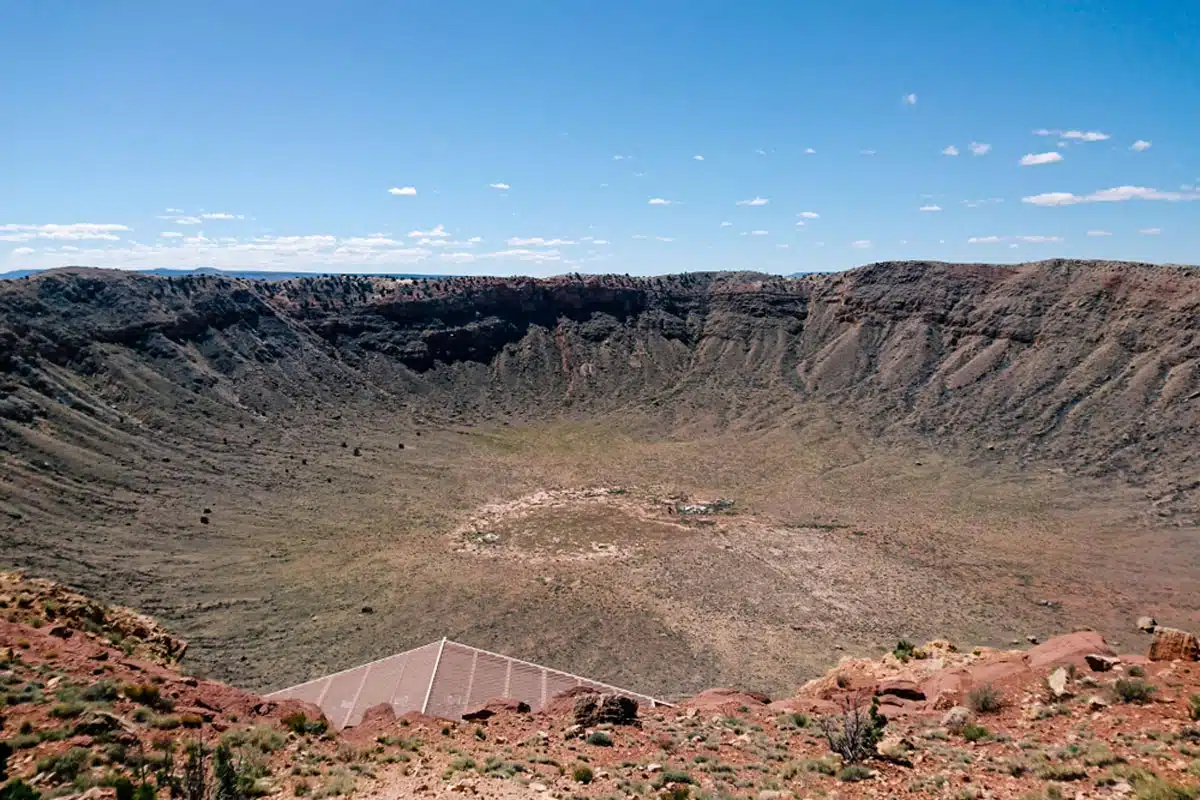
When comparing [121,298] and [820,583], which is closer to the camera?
[820,583]

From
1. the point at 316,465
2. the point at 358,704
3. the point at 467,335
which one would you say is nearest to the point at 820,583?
the point at 358,704

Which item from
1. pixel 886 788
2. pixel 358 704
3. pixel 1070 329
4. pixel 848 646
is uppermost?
pixel 1070 329

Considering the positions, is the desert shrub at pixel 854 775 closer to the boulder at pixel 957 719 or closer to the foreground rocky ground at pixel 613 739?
Result: the foreground rocky ground at pixel 613 739

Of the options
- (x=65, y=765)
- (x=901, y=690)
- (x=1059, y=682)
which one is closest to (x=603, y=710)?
(x=901, y=690)

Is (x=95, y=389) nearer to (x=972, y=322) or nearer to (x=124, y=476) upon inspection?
(x=124, y=476)

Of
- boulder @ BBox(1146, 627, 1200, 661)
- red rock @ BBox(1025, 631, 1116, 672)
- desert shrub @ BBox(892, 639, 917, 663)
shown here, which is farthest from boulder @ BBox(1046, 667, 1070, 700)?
desert shrub @ BBox(892, 639, 917, 663)

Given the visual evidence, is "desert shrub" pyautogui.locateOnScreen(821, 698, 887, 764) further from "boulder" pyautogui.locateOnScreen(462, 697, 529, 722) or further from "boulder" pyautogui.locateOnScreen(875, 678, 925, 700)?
"boulder" pyautogui.locateOnScreen(462, 697, 529, 722)

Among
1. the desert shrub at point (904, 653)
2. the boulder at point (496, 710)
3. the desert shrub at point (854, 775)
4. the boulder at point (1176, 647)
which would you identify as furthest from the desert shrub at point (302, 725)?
the boulder at point (1176, 647)
